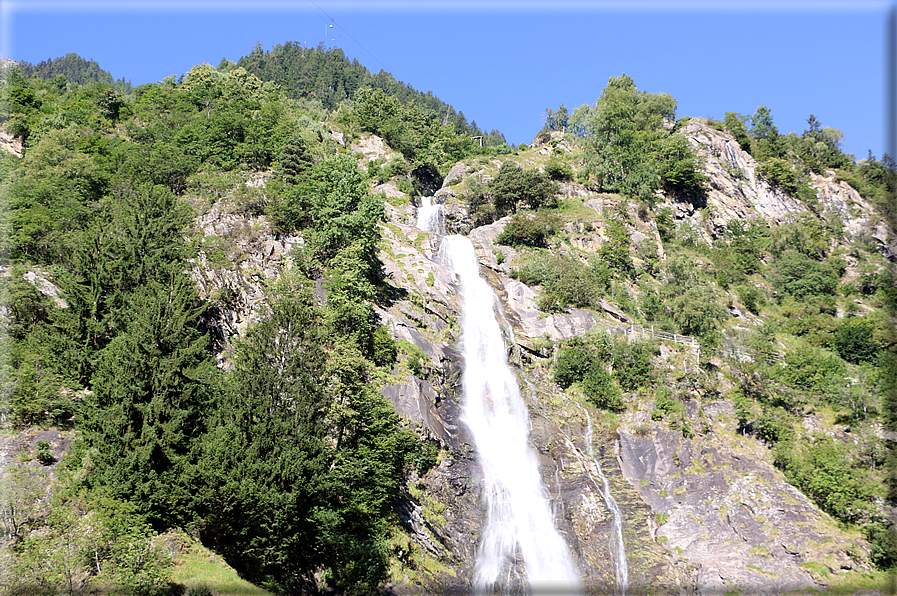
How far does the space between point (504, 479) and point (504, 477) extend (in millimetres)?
179

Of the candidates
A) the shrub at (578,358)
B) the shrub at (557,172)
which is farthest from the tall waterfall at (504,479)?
the shrub at (557,172)

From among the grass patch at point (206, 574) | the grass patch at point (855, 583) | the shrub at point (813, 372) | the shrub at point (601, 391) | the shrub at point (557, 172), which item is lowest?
the grass patch at point (855, 583)

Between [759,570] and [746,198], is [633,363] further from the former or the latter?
[746,198]

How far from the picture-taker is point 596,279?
5369 centimetres

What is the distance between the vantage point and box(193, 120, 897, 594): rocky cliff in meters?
33.1

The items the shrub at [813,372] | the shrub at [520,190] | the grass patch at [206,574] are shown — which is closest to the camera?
the grass patch at [206,574]

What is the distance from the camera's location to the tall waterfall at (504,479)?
3319 cm

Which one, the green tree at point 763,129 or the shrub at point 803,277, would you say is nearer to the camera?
the shrub at point 803,277

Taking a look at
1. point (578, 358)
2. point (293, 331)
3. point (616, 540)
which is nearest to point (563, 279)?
point (578, 358)

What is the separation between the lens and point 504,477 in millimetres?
37469

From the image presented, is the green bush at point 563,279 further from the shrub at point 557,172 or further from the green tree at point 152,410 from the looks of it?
the green tree at point 152,410

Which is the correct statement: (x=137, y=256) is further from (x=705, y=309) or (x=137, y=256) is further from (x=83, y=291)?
(x=705, y=309)

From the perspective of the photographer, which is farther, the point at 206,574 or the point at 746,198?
the point at 746,198

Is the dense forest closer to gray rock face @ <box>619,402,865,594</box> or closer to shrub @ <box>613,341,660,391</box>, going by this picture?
shrub @ <box>613,341,660,391</box>
